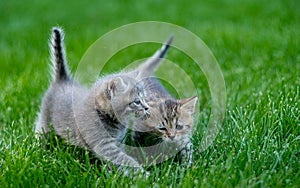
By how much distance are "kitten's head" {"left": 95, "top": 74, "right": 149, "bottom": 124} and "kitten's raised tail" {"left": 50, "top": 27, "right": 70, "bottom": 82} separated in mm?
632

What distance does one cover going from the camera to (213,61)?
523 cm

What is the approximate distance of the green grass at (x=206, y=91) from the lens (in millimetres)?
2598

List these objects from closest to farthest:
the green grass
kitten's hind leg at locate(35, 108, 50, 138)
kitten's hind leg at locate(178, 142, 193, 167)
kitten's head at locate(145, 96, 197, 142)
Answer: the green grass → kitten's hind leg at locate(178, 142, 193, 167) → kitten's head at locate(145, 96, 197, 142) → kitten's hind leg at locate(35, 108, 50, 138)

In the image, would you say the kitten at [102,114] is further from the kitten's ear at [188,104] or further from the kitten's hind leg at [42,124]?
the kitten's ear at [188,104]

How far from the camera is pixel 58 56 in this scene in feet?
12.0

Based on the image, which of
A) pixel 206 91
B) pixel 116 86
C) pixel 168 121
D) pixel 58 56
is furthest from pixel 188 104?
pixel 206 91

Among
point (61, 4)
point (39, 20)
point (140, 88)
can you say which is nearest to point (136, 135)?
point (140, 88)

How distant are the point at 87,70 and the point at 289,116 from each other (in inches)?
96.2

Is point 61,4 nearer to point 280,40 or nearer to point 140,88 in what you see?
point 280,40

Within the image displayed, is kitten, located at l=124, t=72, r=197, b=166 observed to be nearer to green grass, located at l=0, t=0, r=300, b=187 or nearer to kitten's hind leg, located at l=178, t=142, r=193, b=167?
kitten's hind leg, located at l=178, t=142, r=193, b=167

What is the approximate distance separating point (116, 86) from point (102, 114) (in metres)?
0.22

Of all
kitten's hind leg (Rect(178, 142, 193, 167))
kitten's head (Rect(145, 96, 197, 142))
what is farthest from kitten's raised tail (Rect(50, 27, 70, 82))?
kitten's hind leg (Rect(178, 142, 193, 167))

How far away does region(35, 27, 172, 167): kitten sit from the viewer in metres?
3.04

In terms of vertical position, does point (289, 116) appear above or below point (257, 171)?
above
